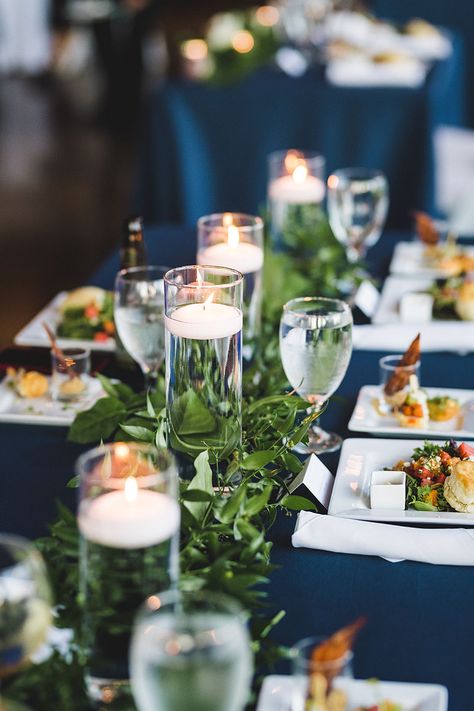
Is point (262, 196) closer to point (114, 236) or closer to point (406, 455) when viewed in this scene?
point (114, 236)

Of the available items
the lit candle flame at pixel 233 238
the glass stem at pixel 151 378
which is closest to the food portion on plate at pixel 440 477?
the glass stem at pixel 151 378

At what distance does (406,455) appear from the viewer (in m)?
1.31

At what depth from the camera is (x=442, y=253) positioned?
7.23ft

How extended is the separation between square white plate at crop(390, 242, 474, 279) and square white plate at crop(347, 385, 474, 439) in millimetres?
631

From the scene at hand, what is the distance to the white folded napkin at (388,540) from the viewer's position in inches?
42.5

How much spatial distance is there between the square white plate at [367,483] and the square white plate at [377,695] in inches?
11.9

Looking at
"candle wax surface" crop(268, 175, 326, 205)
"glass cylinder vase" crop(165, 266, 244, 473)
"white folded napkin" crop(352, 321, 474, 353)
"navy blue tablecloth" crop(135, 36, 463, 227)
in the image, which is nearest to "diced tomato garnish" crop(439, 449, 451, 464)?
"glass cylinder vase" crop(165, 266, 244, 473)

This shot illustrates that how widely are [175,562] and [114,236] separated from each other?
4.64m

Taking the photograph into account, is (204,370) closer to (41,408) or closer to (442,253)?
(41,408)

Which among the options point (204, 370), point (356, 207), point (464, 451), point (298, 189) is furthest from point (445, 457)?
point (298, 189)

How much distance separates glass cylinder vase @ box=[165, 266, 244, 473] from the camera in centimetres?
119

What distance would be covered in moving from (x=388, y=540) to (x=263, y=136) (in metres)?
2.83

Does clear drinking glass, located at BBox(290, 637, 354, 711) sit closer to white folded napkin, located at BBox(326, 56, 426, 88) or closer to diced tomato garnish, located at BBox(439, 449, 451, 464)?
diced tomato garnish, located at BBox(439, 449, 451, 464)

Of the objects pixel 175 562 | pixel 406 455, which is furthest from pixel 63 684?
pixel 406 455
